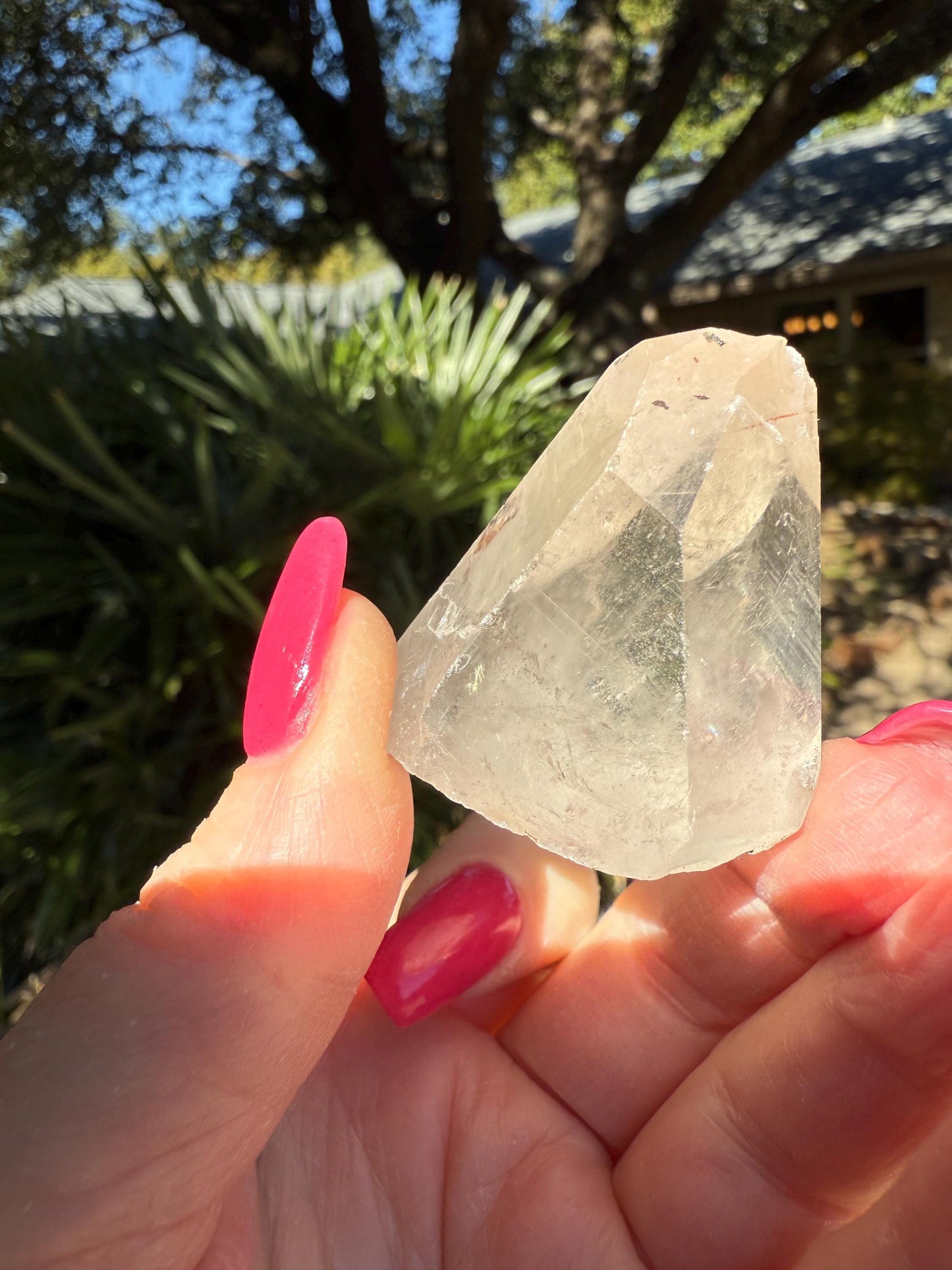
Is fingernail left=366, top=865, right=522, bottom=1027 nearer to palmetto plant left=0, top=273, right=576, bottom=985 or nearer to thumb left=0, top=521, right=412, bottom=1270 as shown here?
thumb left=0, top=521, right=412, bottom=1270

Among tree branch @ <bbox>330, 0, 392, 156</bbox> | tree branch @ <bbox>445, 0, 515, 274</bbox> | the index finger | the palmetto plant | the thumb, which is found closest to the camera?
the thumb

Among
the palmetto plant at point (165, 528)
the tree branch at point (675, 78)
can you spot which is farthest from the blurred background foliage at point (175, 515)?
the tree branch at point (675, 78)

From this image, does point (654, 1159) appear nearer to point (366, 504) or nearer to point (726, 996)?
point (726, 996)

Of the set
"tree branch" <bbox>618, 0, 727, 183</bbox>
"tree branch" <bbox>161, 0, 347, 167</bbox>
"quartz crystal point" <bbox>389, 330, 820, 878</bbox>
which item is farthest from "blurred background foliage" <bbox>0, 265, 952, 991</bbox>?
"tree branch" <bbox>161, 0, 347, 167</bbox>

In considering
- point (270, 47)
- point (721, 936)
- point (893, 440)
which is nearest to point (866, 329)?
point (893, 440)

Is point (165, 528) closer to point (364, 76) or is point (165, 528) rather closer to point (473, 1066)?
point (473, 1066)

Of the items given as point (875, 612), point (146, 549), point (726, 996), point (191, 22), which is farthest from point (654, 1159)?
point (191, 22)

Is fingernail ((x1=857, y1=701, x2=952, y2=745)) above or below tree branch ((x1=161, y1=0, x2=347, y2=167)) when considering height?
below
